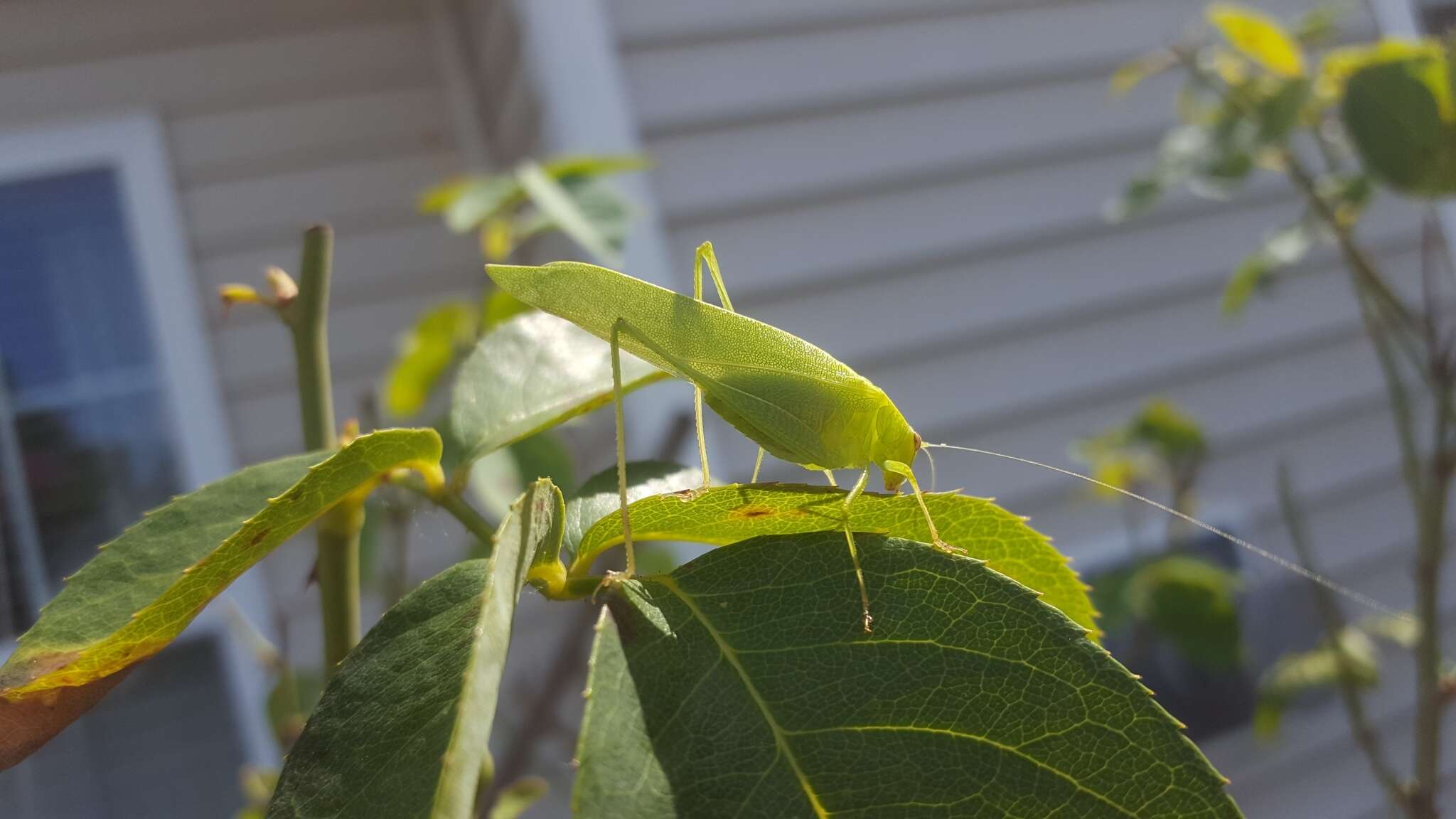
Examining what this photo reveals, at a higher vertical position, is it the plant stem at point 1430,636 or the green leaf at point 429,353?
the green leaf at point 429,353

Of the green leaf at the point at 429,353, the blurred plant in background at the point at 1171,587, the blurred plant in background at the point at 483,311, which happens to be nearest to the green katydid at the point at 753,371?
the blurred plant in background at the point at 483,311

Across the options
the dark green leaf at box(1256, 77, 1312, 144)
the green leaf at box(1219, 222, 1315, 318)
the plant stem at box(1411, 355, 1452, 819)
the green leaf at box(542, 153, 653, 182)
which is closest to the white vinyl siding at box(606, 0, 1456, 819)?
the green leaf at box(1219, 222, 1315, 318)

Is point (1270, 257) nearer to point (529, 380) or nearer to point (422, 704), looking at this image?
point (529, 380)

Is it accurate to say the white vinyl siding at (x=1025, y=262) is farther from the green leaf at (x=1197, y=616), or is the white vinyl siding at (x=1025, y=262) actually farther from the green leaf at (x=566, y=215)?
the green leaf at (x=566, y=215)

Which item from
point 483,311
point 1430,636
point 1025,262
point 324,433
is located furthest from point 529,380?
point 1025,262

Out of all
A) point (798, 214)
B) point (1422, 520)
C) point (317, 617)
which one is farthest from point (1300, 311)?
point (317, 617)

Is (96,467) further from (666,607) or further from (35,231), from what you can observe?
(666,607)

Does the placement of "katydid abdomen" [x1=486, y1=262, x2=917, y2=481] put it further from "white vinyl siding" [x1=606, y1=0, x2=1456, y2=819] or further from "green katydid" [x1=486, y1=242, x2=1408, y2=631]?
"white vinyl siding" [x1=606, y1=0, x2=1456, y2=819]
